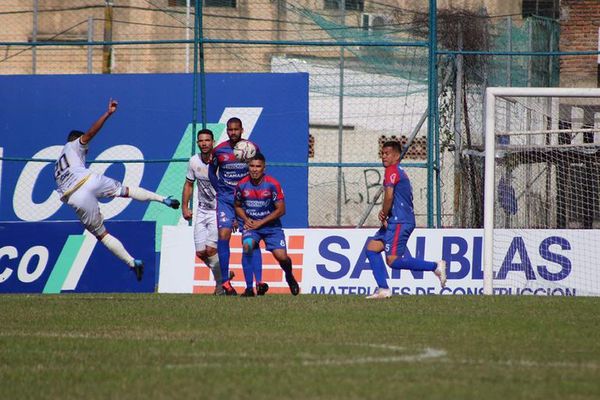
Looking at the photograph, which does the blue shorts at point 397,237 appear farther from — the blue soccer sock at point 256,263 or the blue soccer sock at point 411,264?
the blue soccer sock at point 256,263

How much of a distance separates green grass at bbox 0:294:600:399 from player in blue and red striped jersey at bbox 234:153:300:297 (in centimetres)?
138

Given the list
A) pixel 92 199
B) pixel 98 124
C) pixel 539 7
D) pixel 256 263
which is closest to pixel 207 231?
pixel 256 263

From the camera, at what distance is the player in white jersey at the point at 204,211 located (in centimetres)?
1631

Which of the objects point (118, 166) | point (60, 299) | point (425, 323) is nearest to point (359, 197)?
point (118, 166)

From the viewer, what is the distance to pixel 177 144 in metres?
23.0

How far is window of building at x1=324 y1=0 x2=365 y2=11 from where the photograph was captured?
27.6m

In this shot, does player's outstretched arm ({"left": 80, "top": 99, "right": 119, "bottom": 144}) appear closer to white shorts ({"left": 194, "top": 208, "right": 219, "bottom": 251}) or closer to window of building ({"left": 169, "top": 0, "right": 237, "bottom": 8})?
white shorts ({"left": 194, "top": 208, "right": 219, "bottom": 251})

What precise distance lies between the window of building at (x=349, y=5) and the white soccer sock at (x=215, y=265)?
12218 mm

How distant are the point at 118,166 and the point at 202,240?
6.80 meters

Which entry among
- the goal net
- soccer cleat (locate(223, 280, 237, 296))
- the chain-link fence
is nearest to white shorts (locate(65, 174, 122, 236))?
soccer cleat (locate(223, 280, 237, 296))

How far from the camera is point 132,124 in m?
23.4

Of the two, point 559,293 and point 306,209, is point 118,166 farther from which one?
point 559,293

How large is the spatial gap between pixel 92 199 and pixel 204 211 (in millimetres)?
1813

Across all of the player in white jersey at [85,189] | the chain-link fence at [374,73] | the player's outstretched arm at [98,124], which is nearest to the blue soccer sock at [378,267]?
the player in white jersey at [85,189]
